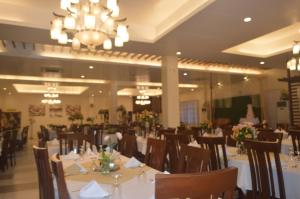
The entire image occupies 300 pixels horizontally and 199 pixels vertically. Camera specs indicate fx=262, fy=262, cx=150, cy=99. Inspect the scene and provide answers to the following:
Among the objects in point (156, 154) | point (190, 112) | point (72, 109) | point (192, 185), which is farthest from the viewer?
point (72, 109)

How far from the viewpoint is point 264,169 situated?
247 cm

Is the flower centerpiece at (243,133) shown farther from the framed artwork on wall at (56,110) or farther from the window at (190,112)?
the framed artwork on wall at (56,110)

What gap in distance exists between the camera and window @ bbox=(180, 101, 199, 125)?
18.5m

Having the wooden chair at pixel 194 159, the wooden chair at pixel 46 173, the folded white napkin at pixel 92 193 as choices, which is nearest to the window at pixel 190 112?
the wooden chair at pixel 194 159

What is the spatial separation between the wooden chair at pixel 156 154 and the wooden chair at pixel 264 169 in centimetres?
90

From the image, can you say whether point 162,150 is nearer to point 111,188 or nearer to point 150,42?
point 111,188

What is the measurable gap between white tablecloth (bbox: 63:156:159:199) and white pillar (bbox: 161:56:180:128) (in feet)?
18.8

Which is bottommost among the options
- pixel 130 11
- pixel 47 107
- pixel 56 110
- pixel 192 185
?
A: pixel 192 185

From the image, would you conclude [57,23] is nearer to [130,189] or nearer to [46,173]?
[46,173]

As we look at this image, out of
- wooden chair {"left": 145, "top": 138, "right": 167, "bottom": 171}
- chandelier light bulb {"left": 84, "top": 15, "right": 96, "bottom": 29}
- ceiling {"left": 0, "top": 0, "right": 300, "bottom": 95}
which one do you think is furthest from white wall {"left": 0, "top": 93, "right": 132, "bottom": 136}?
wooden chair {"left": 145, "top": 138, "right": 167, "bottom": 171}

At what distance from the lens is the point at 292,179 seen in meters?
2.43

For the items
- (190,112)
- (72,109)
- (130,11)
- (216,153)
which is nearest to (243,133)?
(216,153)

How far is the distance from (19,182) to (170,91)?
181 inches

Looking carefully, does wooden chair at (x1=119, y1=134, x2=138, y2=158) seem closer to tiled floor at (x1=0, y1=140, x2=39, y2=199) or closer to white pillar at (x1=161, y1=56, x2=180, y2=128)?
tiled floor at (x1=0, y1=140, x2=39, y2=199)
